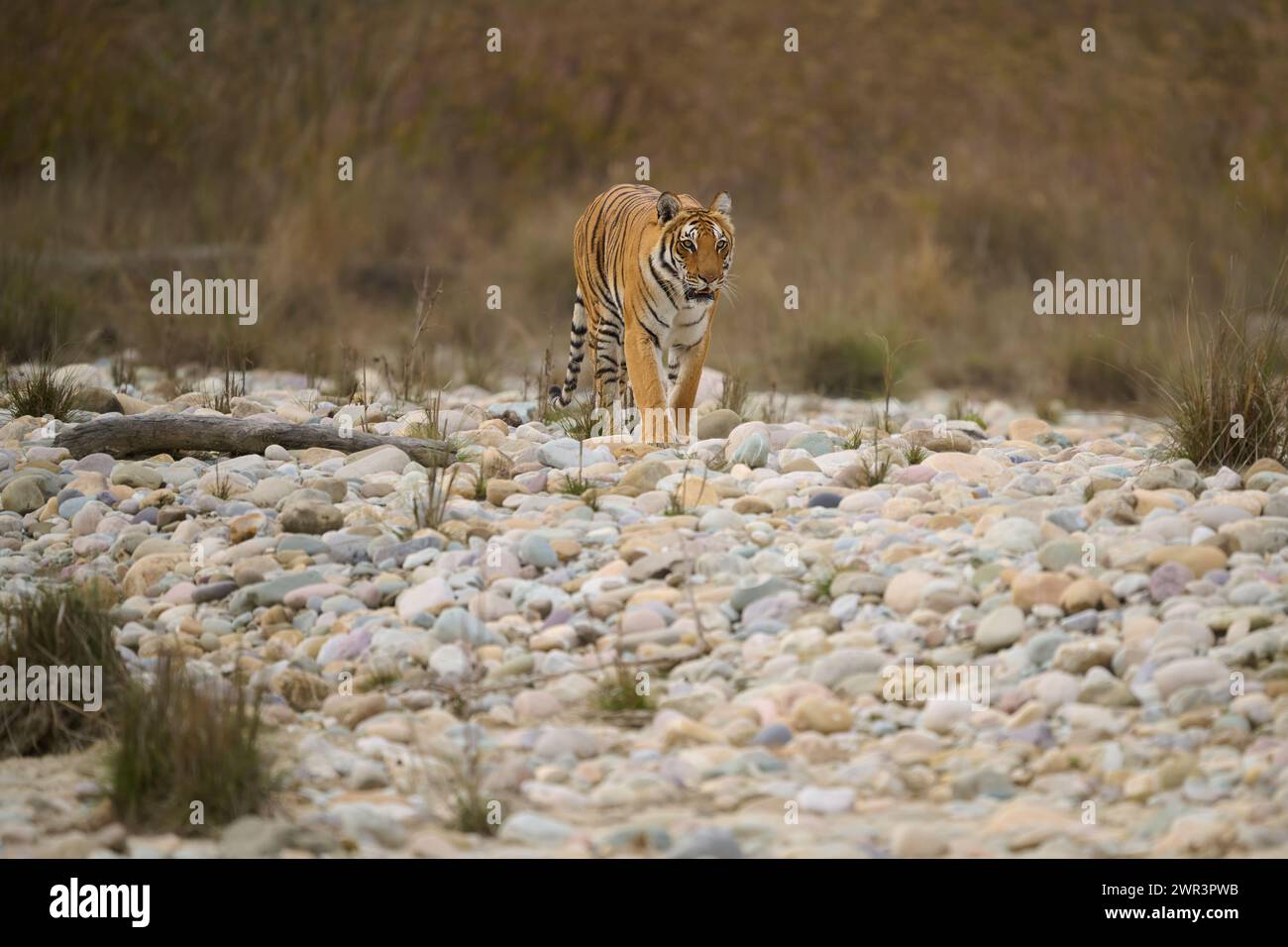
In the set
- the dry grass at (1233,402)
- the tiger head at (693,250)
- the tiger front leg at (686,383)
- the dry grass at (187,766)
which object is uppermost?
the tiger head at (693,250)

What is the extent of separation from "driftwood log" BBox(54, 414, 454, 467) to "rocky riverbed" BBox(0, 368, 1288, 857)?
87 millimetres

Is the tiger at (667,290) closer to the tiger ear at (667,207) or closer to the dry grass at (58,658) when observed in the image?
the tiger ear at (667,207)

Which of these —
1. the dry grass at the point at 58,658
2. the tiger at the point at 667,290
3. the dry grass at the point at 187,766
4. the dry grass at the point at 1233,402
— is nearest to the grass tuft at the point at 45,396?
the tiger at the point at 667,290

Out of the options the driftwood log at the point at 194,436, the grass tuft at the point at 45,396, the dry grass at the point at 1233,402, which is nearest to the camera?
the dry grass at the point at 1233,402

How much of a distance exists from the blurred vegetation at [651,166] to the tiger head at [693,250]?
3132mm

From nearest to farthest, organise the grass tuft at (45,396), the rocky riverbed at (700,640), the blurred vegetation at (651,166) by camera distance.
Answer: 1. the rocky riverbed at (700,640)
2. the grass tuft at (45,396)
3. the blurred vegetation at (651,166)

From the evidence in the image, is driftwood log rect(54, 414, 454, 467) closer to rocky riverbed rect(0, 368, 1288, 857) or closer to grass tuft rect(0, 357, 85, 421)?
rocky riverbed rect(0, 368, 1288, 857)

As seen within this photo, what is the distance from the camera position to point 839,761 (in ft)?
13.8

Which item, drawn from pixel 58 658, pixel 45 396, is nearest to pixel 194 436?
pixel 45 396

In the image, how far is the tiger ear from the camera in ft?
22.8

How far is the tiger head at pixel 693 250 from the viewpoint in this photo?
6910 mm

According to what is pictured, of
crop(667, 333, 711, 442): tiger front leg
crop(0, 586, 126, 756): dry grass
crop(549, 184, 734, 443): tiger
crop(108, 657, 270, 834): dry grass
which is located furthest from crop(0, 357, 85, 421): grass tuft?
crop(108, 657, 270, 834): dry grass

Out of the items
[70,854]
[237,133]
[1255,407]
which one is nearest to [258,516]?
[70,854]

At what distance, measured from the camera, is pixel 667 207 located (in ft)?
22.9
